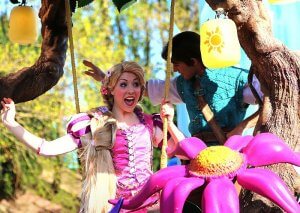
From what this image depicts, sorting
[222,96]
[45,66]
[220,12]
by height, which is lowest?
[222,96]

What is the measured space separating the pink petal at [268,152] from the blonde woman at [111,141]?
61 centimetres

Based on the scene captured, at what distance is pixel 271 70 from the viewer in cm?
260

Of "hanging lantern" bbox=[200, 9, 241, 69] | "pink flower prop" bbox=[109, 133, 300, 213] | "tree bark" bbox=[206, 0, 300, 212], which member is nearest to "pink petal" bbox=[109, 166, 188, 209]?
"pink flower prop" bbox=[109, 133, 300, 213]

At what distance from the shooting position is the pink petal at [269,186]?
204 centimetres

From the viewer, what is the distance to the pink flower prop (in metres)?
2.05

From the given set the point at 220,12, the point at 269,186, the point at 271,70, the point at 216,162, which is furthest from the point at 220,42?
the point at 269,186

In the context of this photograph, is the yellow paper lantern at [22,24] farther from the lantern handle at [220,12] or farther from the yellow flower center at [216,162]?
the yellow flower center at [216,162]

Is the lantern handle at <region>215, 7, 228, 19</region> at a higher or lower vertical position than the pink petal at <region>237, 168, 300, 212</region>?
higher

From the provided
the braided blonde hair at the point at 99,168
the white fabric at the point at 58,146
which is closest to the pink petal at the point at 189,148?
the braided blonde hair at the point at 99,168

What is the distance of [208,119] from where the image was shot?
10.2ft

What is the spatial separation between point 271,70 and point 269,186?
655mm

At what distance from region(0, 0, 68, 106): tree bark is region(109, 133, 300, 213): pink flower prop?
1373mm

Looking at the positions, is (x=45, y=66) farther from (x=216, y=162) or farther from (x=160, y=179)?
(x=216, y=162)

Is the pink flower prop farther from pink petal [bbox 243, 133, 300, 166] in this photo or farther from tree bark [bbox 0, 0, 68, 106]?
tree bark [bbox 0, 0, 68, 106]
